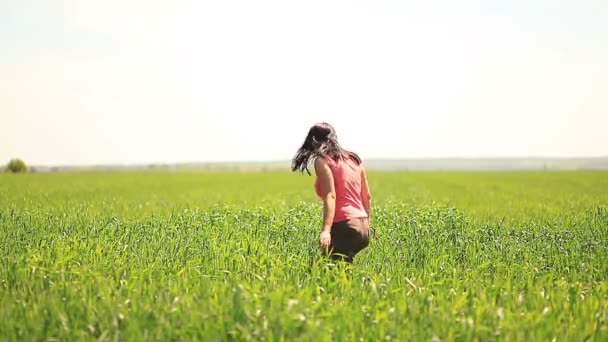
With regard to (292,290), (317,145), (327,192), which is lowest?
(292,290)

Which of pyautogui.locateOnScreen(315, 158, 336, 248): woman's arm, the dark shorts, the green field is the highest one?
pyautogui.locateOnScreen(315, 158, 336, 248): woman's arm

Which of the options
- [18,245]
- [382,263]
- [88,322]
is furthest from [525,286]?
[18,245]

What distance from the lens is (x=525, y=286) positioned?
8.14m

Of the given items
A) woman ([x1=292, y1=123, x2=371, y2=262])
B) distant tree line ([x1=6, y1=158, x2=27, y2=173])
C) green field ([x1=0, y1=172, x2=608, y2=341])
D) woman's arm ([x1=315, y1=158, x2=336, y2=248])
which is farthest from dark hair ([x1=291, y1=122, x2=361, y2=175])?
distant tree line ([x1=6, y1=158, x2=27, y2=173])

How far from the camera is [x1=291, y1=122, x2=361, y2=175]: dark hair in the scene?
707 centimetres

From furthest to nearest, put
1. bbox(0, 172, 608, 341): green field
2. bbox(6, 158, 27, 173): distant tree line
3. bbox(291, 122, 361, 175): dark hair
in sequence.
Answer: bbox(6, 158, 27, 173): distant tree line
bbox(291, 122, 361, 175): dark hair
bbox(0, 172, 608, 341): green field

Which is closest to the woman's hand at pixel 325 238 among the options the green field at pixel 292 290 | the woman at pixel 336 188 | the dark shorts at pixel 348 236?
the woman at pixel 336 188

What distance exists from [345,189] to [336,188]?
10cm

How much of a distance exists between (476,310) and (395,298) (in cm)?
94

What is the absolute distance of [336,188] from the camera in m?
7.24

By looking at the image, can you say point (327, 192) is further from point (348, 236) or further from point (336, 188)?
point (348, 236)

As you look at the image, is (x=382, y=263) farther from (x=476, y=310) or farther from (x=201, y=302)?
(x=201, y=302)

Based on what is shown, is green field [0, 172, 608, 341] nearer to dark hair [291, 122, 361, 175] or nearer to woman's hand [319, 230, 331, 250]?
woman's hand [319, 230, 331, 250]

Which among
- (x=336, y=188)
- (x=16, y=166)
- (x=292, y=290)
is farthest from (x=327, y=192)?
(x=16, y=166)
